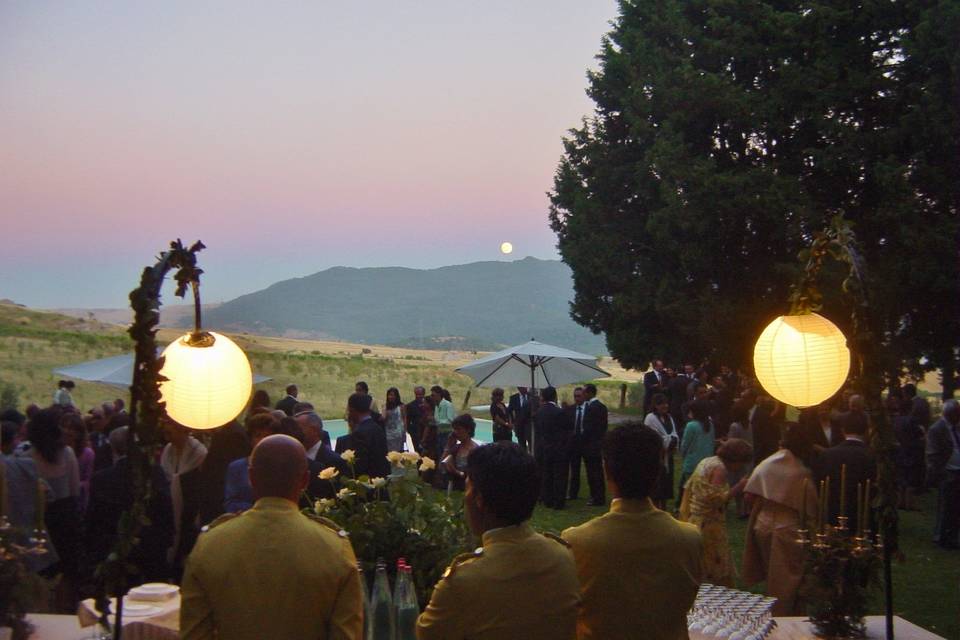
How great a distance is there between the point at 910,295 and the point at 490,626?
16.9 metres

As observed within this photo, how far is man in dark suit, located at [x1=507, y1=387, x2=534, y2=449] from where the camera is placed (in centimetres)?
1465

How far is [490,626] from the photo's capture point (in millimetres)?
2578

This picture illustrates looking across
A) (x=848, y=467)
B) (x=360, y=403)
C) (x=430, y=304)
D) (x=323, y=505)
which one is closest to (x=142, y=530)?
(x=323, y=505)

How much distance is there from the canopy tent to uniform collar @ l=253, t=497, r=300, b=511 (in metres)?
7.54

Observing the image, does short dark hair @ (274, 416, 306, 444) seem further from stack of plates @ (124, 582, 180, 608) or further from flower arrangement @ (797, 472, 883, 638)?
flower arrangement @ (797, 472, 883, 638)

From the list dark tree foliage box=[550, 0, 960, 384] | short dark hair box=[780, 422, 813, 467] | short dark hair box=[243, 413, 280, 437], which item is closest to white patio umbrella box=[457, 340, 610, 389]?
dark tree foliage box=[550, 0, 960, 384]

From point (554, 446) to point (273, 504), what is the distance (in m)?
10.1

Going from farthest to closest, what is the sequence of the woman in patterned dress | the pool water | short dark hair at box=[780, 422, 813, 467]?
the pool water
the woman in patterned dress
short dark hair at box=[780, 422, 813, 467]

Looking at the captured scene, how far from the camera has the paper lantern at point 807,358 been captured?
4188mm

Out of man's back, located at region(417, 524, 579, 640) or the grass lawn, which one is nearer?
man's back, located at region(417, 524, 579, 640)

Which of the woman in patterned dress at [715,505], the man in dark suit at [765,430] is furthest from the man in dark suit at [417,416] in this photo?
the woman in patterned dress at [715,505]

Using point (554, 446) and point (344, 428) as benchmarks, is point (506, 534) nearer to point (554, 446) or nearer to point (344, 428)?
point (554, 446)

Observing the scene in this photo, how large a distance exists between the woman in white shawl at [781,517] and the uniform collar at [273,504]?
4104 mm

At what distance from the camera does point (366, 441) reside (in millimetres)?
8039
